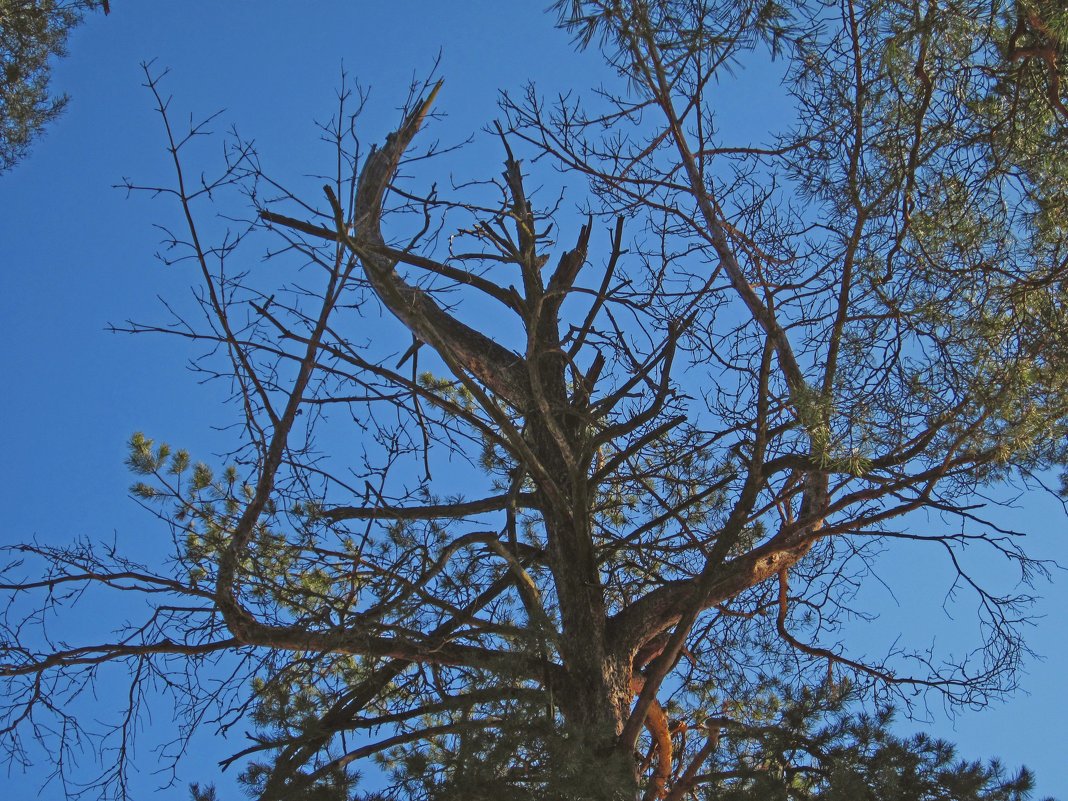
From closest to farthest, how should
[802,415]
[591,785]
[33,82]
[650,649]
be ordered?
[591,785] < [802,415] < [650,649] < [33,82]

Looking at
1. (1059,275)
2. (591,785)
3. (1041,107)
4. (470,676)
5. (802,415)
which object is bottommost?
(591,785)

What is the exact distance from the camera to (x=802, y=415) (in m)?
3.38

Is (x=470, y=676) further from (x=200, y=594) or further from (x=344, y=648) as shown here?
(x=200, y=594)

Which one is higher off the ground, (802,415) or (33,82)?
(33,82)

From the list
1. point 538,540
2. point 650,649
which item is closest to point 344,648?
point 650,649

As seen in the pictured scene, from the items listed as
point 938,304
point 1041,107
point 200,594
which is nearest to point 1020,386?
point 938,304

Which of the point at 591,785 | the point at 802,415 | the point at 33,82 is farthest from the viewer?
the point at 33,82

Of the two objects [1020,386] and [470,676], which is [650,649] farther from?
[1020,386]

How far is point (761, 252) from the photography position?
4.33 m

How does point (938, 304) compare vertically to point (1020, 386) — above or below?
above

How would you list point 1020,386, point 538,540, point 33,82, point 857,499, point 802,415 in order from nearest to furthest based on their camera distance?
point 802,415 < point 1020,386 < point 857,499 < point 538,540 < point 33,82

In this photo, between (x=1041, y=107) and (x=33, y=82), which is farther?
(x=33, y=82)

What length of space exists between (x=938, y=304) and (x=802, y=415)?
0.88 m

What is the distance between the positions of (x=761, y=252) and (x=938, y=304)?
830mm
